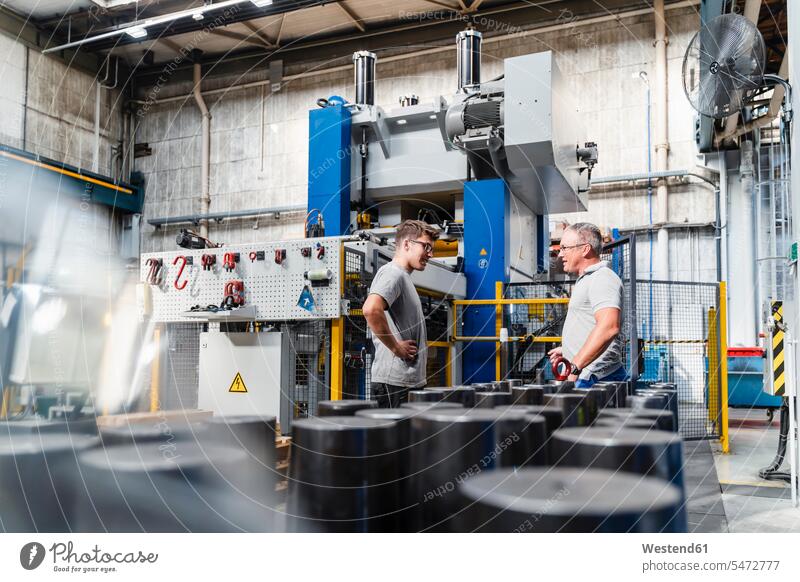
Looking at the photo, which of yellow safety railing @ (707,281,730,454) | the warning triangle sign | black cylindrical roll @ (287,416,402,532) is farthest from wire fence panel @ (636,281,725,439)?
black cylindrical roll @ (287,416,402,532)

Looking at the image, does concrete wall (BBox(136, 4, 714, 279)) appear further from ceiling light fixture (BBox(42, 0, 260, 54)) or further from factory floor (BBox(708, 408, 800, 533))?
ceiling light fixture (BBox(42, 0, 260, 54))

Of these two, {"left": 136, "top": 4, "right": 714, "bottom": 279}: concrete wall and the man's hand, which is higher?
{"left": 136, "top": 4, "right": 714, "bottom": 279}: concrete wall

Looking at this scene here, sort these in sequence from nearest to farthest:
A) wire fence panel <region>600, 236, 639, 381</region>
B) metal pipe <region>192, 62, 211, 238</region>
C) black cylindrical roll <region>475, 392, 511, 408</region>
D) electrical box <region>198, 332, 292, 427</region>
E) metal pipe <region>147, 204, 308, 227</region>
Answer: black cylindrical roll <region>475, 392, 511, 408</region>
wire fence panel <region>600, 236, 639, 381</region>
electrical box <region>198, 332, 292, 427</region>
metal pipe <region>192, 62, 211, 238</region>
metal pipe <region>147, 204, 308, 227</region>

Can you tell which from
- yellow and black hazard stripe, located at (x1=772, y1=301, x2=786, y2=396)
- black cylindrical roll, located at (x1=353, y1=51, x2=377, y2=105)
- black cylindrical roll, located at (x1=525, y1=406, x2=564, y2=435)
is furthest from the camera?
black cylindrical roll, located at (x1=353, y1=51, x2=377, y2=105)

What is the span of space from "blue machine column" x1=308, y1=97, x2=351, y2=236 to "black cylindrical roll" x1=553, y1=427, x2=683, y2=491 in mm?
3347

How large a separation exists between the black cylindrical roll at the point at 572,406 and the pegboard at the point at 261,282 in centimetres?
163

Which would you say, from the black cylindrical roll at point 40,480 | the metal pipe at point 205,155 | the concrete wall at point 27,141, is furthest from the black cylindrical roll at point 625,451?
the metal pipe at point 205,155

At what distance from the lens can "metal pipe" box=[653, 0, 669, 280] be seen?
7152mm

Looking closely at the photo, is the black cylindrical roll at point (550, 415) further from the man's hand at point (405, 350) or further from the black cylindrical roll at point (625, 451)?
the man's hand at point (405, 350)

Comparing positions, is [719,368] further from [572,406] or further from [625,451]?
[625,451]

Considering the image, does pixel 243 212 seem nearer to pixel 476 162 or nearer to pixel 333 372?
pixel 476 162

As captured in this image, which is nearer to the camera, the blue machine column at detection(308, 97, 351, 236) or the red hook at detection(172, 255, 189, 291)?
the red hook at detection(172, 255, 189, 291)

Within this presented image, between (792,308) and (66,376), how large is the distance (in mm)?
2627

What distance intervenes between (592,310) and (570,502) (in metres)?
1.72
